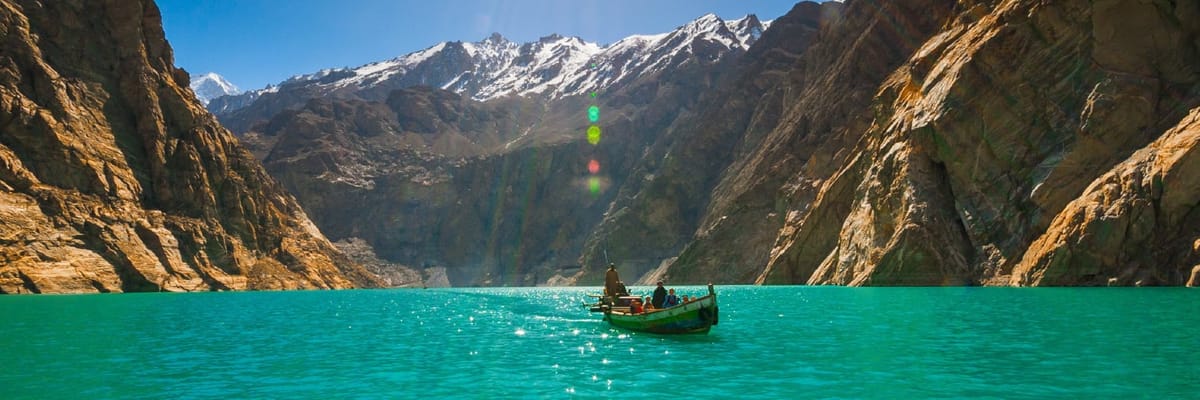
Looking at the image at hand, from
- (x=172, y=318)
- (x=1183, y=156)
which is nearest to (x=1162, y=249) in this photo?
(x=1183, y=156)

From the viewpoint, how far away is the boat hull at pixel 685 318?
95.8 feet

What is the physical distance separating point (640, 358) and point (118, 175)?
103m

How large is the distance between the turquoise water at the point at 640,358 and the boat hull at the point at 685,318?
0.58 metres

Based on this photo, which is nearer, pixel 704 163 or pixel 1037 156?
pixel 1037 156

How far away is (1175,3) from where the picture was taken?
68.4 meters

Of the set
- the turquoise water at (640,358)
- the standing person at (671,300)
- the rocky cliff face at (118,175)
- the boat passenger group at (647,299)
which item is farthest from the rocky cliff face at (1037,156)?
the rocky cliff face at (118,175)

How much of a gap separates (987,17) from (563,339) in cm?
7258

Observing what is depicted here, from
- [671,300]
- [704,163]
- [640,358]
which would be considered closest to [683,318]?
[671,300]

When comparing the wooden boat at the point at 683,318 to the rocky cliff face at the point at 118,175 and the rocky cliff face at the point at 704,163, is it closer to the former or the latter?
the rocky cliff face at the point at 118,175

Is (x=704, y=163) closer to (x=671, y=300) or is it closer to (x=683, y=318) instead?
(x=671, y=300)

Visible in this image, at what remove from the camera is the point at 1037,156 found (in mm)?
71500

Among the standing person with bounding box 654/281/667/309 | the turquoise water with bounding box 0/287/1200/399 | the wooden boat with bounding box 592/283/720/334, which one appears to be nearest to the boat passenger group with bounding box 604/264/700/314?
the standing person with bounding box 654/281/667/309

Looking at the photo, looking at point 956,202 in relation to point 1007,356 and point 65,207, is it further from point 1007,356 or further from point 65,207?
point 65,207

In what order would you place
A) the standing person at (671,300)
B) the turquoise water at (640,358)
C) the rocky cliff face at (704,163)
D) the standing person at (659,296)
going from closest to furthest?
the turquoise water at (640,358) → the standing person at (671,300) → the standing person at (659,296) → the rocky cliff face at (704,163)
